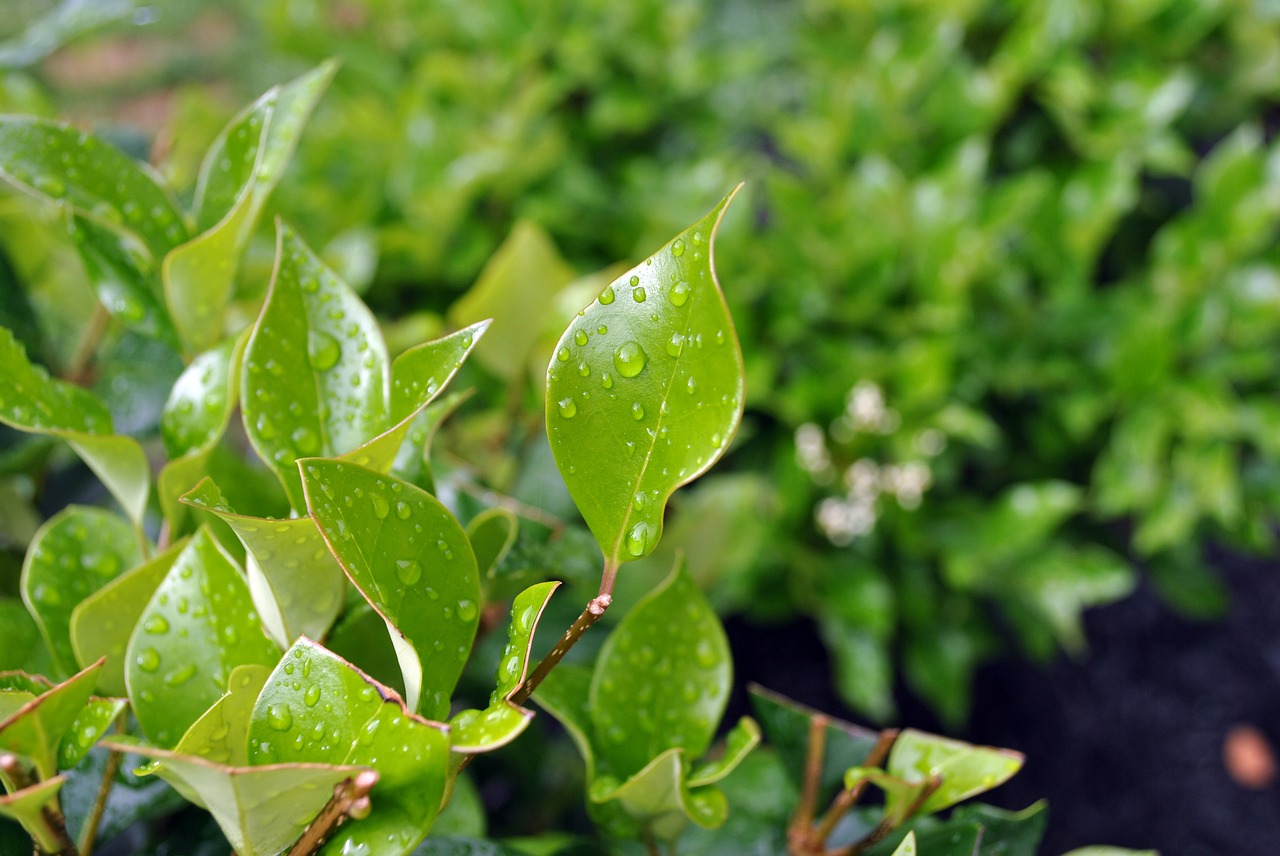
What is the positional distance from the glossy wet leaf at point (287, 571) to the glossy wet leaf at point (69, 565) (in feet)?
0.48

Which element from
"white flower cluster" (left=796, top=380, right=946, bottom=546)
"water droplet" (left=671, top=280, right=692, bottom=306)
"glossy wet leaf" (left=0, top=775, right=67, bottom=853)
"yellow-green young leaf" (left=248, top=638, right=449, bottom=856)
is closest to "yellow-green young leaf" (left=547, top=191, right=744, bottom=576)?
"water droplet" (left=671, top=280, right=692, bottom=306)

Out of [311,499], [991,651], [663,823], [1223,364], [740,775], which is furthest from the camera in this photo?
[991,651]

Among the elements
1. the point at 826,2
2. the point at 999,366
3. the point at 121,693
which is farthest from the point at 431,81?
the point at 121,693

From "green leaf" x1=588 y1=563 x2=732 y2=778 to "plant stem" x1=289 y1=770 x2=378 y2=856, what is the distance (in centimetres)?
17

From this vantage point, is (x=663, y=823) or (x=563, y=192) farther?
(x=563, y=192)

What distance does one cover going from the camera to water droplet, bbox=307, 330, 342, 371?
50 cm

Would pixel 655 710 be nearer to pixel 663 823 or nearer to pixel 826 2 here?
pixel 663 823

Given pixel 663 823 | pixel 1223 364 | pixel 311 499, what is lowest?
pixel 1223 364

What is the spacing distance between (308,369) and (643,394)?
0.65ft

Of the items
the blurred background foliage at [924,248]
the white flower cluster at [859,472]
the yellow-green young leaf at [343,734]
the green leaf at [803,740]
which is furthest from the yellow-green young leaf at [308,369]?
the white flower cluster at [859,472]

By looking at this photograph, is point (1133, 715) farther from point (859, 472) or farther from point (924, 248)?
point (924, 248)

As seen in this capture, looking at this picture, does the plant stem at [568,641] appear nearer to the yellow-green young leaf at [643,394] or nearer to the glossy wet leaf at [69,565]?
the yellow-green young leaf at [643,394]

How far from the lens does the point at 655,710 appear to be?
0.54m

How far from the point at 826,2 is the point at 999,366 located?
3.00 ft
